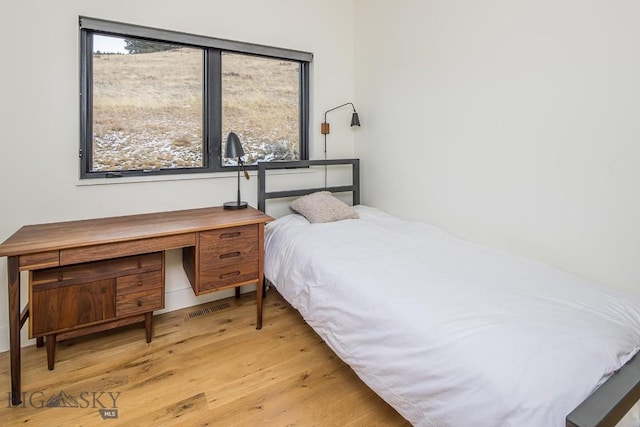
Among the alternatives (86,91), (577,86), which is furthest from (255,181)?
(577,86)

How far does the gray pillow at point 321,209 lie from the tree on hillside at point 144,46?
4.66 ft

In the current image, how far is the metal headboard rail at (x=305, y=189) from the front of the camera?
2.68 m

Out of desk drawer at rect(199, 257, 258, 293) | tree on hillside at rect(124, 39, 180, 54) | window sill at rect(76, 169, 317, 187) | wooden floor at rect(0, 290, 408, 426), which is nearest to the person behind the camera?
wooden floor at rect(0, 290, 408, 426)

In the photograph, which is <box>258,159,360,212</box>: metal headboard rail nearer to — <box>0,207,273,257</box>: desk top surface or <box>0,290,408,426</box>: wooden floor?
<box>0,207,273,257</box>: desk top surface

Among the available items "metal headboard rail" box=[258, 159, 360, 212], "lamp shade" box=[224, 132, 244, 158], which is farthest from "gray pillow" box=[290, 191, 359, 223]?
"lamp shade" box=[224, 132, 244, 158]

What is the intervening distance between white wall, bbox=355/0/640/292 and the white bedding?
0.27 meters

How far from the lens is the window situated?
223 cm

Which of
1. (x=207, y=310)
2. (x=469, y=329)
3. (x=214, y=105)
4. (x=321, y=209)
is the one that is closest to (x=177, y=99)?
(x=214, y=105)

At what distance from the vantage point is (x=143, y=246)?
1.87 metres

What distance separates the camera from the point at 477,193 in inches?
88.8

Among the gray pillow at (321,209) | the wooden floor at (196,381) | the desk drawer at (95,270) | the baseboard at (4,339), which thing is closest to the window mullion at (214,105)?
the gray pillow at (321,209)

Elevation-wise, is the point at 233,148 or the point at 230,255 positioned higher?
the point at 233,148

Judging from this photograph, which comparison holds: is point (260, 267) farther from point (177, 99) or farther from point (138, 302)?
point (177, 99)

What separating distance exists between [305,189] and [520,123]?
66.1 inches
